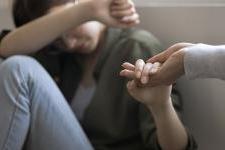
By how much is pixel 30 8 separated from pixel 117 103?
38 cm

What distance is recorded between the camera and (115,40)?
4.10 ft

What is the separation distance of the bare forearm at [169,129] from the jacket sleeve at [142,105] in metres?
0.03

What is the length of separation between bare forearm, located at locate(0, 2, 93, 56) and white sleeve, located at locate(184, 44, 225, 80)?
0.47 meters

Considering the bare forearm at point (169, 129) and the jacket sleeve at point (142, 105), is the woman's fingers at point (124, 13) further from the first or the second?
the bare forearm at point (169, 129)

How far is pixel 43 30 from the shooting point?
1279mm

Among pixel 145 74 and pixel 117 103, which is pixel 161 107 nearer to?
pixel 145 74

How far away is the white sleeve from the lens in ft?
2.57

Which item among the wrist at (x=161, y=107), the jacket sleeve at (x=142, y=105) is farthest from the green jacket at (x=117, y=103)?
the wrist at (x=161, y=107)

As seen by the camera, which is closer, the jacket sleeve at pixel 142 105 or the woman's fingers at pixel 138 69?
the woman's fingers at pixel 138 69

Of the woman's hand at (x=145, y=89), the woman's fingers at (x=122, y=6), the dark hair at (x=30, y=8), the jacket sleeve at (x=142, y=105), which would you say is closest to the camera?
the woman's hand at (x=145, y=89)

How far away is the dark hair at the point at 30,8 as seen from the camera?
1.29m

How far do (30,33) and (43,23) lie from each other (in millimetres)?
50

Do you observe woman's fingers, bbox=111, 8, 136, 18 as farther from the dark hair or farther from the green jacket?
the dark hair

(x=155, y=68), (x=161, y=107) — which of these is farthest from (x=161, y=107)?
(x=155, y=68)
